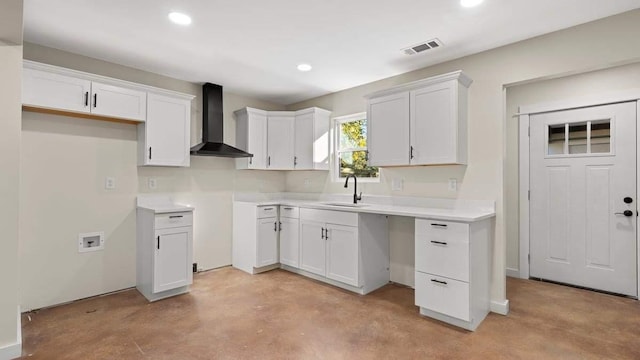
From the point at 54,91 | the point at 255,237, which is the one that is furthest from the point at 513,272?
the point at 54,91

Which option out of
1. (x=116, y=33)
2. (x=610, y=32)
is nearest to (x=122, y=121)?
(x=116, y=33)

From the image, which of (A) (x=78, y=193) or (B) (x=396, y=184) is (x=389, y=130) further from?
(A) (x=78, y=193)

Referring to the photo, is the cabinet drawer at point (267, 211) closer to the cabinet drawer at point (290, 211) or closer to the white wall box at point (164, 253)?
the cabinet drawer at point (290, 211)

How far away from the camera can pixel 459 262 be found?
103 inches

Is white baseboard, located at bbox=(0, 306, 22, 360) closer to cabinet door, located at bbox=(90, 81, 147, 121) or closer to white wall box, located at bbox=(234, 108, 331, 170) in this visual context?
cabinet door, located at bbox=(90, 81, 147, 121)

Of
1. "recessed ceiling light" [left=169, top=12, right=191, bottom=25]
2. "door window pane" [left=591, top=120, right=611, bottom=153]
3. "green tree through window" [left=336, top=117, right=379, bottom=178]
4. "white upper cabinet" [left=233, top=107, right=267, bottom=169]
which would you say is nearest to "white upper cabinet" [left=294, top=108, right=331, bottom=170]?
"green tree through window" [left=336, top=117, right=379, bottom=178]

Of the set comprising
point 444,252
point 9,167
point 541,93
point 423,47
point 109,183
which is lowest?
point 444,252

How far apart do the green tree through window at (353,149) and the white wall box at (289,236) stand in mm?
912

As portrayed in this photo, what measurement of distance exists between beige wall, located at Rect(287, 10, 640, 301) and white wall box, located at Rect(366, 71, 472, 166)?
0.49 ft

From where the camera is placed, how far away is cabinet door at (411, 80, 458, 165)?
3.00m

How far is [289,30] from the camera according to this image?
8.95 feet

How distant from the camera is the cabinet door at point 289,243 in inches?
159

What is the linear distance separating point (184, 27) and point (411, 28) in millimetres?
1904

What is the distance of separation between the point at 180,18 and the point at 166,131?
4.77 feet
